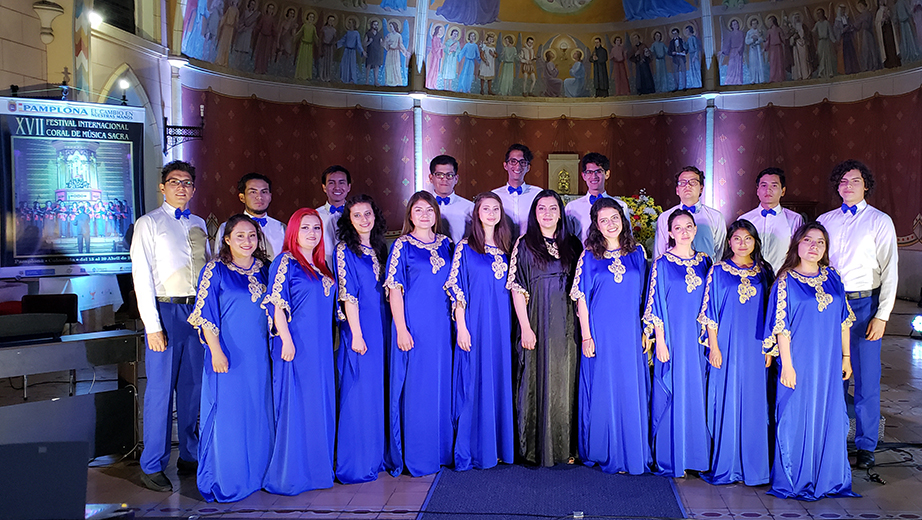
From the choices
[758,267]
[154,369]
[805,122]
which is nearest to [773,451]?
[758,267]

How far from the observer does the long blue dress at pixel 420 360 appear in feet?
13.0

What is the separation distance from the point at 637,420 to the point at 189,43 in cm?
805

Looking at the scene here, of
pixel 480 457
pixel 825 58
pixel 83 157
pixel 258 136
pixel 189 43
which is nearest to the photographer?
pixel 480 457

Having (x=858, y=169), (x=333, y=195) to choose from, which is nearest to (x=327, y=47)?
(x=333, y=195)

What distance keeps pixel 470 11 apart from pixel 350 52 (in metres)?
2.32

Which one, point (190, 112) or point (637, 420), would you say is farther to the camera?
point (190, 112)

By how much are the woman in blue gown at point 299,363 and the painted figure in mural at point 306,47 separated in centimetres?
788

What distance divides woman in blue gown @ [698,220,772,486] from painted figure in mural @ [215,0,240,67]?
323 inches

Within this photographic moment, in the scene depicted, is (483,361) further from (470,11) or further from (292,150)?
(470,11)

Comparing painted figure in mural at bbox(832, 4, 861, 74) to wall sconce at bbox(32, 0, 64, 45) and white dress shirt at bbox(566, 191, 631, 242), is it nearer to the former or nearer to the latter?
white dress shirt at bbox(566, 191, 631, 242)

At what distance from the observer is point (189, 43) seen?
9156 mm

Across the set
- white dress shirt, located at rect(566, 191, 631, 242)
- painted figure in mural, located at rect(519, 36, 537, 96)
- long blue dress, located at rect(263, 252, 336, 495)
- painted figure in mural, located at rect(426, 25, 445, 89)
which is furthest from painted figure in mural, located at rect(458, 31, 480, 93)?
long blue dress, located at rect(263, 252, 336, 495)

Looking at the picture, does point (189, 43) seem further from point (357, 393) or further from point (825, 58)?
point (825, 58)

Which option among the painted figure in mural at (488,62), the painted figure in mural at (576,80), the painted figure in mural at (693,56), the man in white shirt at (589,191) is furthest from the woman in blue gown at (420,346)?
the painted figure in mural at (693,56)
